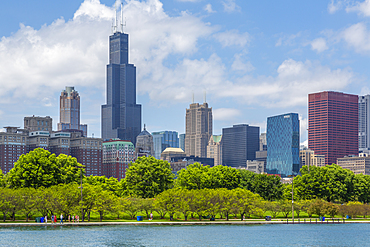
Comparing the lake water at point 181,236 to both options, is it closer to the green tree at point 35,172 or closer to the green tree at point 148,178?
the green tree at point 35,172

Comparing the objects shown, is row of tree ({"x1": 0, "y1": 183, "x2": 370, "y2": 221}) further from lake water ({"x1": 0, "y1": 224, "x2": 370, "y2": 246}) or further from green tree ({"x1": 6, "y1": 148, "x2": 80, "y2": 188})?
lake water ({"x1": 0, "y1": 224, "x2": 370, "y2": 246})

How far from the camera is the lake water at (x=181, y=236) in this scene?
84.6 metres

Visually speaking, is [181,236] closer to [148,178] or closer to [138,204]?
[138,204]

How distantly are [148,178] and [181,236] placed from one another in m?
51.7

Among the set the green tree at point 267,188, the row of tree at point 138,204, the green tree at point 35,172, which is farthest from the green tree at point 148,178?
the green tree at point 267,188

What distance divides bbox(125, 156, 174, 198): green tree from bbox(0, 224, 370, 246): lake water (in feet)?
107

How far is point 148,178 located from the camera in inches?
5669

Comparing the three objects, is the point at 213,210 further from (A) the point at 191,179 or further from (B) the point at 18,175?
(B) the point at 18,175

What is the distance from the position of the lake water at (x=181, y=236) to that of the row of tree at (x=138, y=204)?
914cm

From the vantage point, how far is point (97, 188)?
392ft

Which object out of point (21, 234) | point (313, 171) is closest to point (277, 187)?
point (313, 171)

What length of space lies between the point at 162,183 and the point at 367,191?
63687mm

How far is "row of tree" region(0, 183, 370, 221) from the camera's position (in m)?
112

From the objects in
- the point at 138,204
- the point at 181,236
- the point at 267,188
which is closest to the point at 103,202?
the point at 138,204
